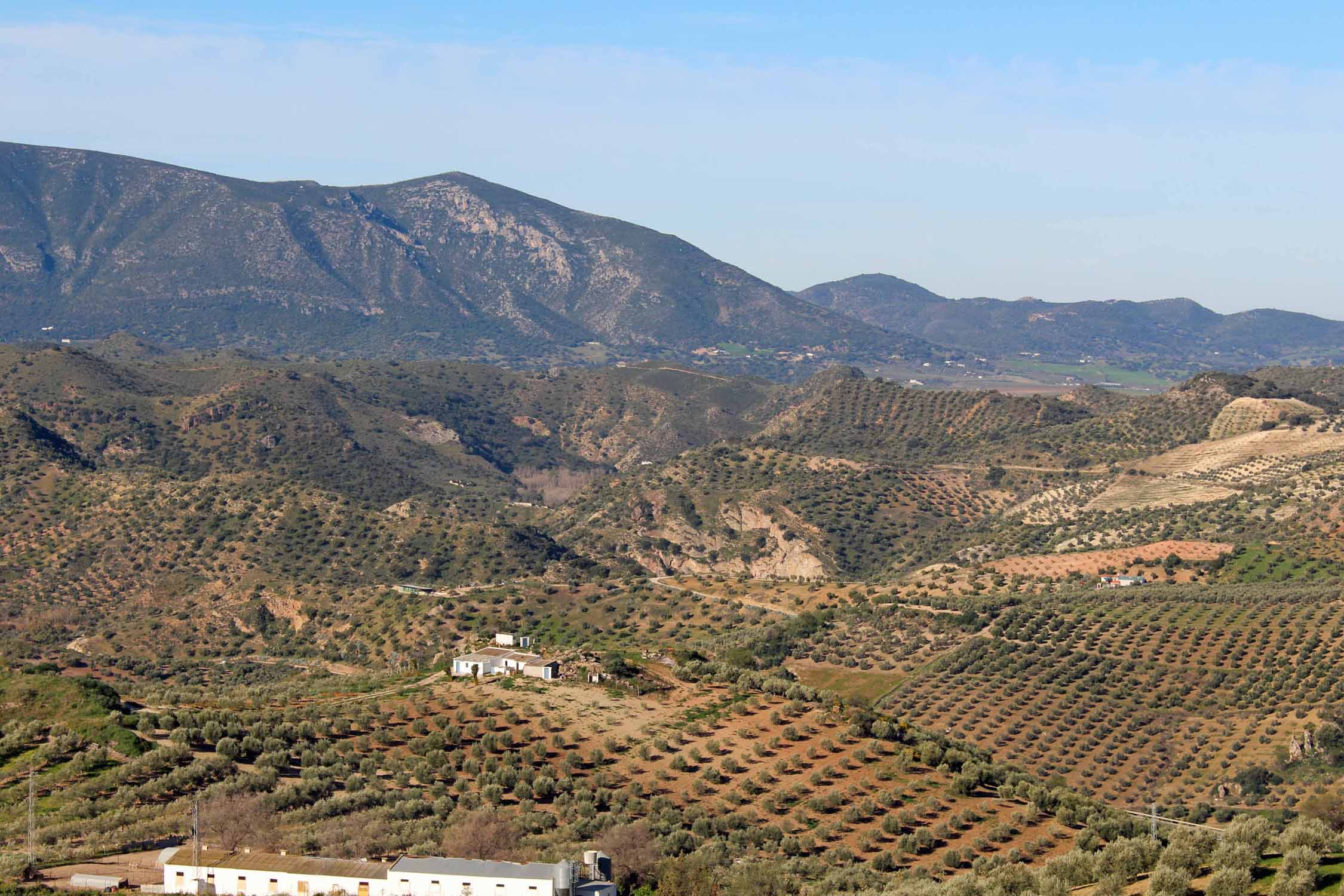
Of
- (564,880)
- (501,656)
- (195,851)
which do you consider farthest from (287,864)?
(501,656)

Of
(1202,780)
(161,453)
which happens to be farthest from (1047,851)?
(161,453)

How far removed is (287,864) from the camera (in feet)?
128

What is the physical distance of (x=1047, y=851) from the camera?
47.5m

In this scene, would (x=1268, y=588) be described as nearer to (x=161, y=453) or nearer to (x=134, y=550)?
(x=134, y=550)

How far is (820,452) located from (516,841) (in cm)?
13642

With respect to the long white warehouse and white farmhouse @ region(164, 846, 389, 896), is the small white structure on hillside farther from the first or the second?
white farmhouse @ region(164, 846, 389, 896)

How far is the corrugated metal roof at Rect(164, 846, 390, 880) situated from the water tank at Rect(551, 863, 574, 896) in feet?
14.8

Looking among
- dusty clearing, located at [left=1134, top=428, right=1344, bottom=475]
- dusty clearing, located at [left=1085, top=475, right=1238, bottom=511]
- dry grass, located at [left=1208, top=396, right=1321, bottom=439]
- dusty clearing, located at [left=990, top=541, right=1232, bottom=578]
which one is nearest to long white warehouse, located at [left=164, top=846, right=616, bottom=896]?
dusty clearing, located at [left=990, top=541, right=1232, bottom=578]

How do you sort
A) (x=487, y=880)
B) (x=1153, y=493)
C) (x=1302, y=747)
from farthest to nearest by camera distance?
(x=1153, y=493) < (x=1302, y=747) < (x=487, y=880)

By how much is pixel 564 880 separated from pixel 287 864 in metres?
7.44

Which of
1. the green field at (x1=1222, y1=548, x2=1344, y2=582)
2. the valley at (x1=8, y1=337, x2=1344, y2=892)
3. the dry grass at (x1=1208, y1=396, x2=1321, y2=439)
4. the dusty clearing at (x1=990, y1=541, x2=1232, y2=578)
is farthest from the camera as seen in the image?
the dry grass at (x1=1208, y1=396, x2=1321, y2=439)

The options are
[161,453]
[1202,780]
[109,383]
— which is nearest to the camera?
[1202,780]

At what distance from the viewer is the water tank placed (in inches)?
1448

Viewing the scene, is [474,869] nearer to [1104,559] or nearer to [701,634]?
[701,634]
